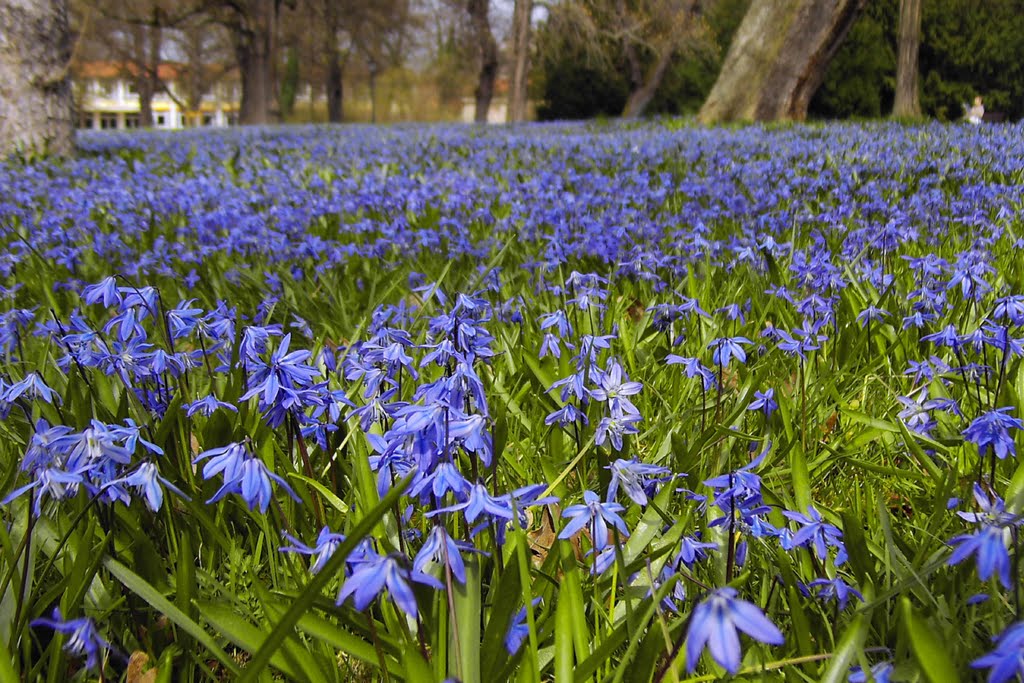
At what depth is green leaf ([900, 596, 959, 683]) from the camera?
0.82 meters

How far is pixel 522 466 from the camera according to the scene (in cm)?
196

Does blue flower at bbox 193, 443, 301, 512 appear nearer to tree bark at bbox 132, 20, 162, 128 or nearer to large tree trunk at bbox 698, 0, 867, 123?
large tree trunk at bbox 698, 0, 867, 123

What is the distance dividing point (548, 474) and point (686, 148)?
715cm

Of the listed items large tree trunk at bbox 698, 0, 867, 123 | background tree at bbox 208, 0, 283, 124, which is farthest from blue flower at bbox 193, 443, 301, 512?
background tree at bbox 208, 0, 283, 124

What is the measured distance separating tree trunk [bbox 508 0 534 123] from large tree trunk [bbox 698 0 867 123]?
10.1 meters

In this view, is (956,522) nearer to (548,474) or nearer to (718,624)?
(548,474)

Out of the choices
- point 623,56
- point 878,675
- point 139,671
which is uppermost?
point 623,56

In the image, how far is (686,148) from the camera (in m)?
8.16

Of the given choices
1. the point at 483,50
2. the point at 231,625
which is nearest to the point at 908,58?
the point at 231,625

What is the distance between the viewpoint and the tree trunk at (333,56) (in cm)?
3231

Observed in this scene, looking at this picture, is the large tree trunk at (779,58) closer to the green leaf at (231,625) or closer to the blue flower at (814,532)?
the blue flower at (814,532)

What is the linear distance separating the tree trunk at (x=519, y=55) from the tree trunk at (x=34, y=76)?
49.9 ft

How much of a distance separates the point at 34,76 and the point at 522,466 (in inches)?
382

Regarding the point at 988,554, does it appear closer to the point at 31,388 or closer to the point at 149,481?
the point at 149,481
